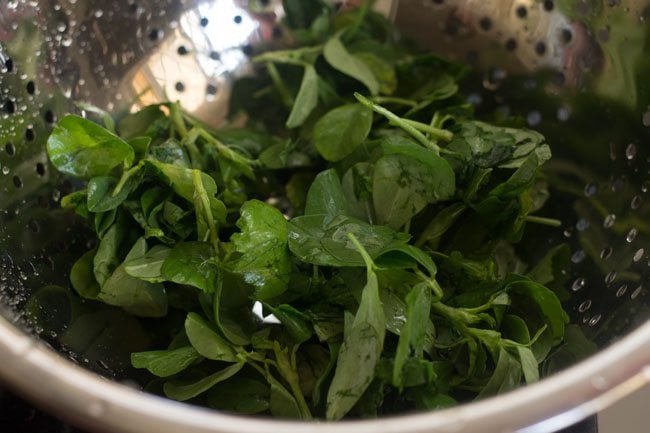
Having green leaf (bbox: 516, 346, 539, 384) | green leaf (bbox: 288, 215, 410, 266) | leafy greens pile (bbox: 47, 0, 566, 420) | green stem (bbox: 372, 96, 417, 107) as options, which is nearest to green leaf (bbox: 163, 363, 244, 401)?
leafy greens pile (bbox: 47, 0, 566, 420)

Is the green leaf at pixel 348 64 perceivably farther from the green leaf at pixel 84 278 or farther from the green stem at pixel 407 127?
the green leaf at pixel 84 278

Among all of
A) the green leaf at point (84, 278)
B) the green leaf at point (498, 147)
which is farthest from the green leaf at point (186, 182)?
the green leaf at point (498, 147)

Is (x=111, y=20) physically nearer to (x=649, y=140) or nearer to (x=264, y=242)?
(x=264, y=242)

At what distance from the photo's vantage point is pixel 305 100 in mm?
738

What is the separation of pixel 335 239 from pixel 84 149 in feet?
0.77

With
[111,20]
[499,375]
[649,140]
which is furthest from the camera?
[111,20]

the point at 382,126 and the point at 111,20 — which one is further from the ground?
the point at 111,20

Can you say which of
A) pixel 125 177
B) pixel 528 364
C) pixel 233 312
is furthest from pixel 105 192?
pixel 528 364

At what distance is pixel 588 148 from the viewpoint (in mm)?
694

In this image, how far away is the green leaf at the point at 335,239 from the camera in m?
0.53

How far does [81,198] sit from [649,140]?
51 cm

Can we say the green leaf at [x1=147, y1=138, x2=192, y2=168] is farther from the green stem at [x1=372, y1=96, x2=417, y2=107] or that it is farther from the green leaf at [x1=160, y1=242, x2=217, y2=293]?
the green stem at [x1=372, y1=96, x2=417, y2=107]

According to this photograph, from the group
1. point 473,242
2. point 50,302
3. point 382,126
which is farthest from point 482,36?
point 50,302

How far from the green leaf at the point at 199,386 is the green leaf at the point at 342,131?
8.8 inches
